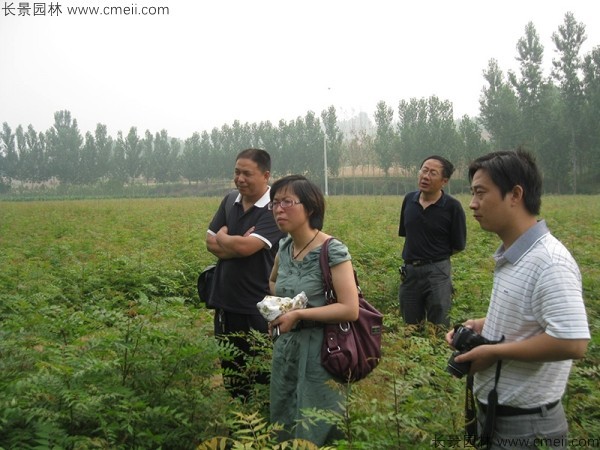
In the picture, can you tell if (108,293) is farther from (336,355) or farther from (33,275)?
(336,355)

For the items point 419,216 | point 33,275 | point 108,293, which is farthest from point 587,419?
point 33,275

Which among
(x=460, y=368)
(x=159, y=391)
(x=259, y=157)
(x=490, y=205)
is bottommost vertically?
(x=159, y=391)

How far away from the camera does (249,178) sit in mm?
3857

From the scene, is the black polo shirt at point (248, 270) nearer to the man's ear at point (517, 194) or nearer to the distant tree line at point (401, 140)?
the man's ear at point (517, 194)

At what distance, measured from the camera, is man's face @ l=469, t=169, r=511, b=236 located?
2.05 m

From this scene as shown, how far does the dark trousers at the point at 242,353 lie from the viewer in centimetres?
357

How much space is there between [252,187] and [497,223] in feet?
6.86

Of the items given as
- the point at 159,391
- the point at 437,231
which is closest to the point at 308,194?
the point at 159,391

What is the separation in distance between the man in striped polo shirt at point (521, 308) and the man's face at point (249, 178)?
1.98 meters

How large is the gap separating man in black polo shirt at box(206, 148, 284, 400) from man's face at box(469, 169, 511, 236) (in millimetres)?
1867

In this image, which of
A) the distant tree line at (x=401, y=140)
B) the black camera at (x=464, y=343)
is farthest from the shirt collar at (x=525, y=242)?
the distant tree line at (x=401, y=140)

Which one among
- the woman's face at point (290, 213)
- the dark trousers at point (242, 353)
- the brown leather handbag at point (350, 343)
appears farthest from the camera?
the dark trousers at point (242, 353)

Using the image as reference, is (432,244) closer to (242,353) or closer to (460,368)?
(242,353)

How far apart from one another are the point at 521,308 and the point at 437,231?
287 centimetres
